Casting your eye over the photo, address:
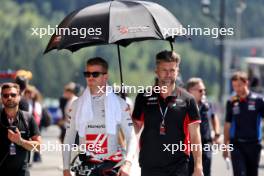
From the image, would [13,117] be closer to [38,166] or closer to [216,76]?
[38,166]

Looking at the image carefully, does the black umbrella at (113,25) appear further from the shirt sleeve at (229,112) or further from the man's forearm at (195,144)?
the shirt sleeve at (229,112)

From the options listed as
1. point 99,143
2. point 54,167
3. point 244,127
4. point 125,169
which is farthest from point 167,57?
point 54,167

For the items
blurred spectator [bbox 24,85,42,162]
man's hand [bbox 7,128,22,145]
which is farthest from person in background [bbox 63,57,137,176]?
blurred spectator [bbox 24,85,42,162]

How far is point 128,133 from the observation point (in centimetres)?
796

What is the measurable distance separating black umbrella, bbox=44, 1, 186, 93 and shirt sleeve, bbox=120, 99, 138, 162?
640 millimetres

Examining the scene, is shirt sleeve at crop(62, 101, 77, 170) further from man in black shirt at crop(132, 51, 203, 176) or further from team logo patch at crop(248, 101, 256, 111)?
team logo patch at crop(248, 101, 256, 111)

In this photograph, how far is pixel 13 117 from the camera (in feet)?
29.2

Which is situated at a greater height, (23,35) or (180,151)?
(23,35)

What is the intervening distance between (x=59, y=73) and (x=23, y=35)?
8.98 meters

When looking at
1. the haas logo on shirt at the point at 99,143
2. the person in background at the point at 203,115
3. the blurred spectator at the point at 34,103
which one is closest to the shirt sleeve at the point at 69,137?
the haas logo on shirt at the point at 99,143

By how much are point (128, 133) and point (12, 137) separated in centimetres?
134

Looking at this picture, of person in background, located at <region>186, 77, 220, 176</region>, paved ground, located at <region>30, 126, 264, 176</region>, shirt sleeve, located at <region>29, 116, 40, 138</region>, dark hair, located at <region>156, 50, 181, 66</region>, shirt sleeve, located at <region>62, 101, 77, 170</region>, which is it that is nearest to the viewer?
shirt sleeve, located at <region>62, 101, 77, 170</region>

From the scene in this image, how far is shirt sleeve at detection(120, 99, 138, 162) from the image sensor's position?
25.7 ft

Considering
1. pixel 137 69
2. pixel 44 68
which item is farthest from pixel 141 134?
pixel 137 69
